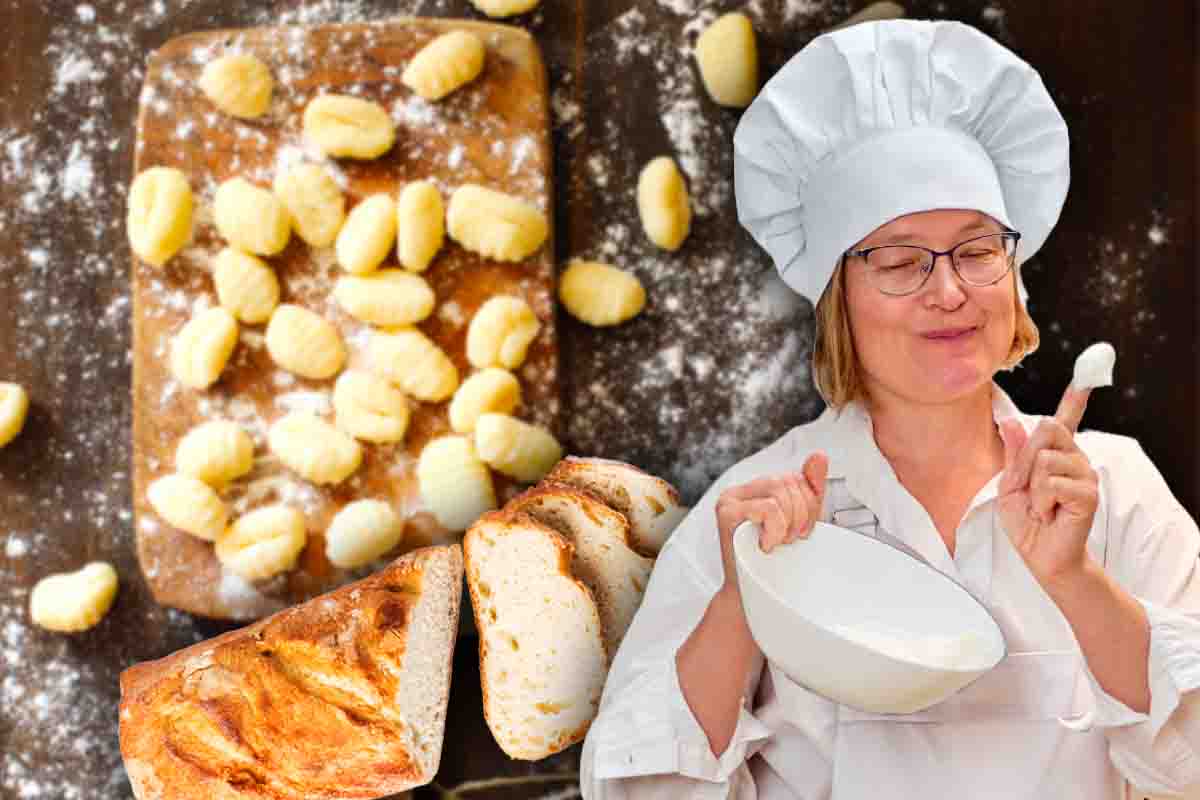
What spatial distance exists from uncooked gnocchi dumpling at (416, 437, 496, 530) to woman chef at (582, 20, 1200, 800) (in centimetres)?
25

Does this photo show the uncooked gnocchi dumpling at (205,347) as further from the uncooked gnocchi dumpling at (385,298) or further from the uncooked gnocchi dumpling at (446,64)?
the uncooked gnocchi dumpling at (446,64)

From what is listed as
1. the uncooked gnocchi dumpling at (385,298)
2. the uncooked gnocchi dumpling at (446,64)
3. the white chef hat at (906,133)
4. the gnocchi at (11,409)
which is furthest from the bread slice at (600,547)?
the gnocchi at (11,409)

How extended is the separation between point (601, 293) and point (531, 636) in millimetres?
398

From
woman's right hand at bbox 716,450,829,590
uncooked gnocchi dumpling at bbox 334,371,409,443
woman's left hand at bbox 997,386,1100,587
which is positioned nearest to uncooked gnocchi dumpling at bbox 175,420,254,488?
uncooked gnocchi dumpling at bbox 334,371,409,443

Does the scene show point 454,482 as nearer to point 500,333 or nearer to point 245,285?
point 500,333

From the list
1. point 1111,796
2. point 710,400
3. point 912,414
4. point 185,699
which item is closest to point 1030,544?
point 912,414

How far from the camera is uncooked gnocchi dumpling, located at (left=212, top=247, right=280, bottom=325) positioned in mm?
1167

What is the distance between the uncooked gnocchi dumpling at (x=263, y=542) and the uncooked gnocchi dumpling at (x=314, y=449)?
0.06 metres

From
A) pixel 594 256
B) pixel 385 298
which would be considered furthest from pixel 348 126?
pixel 594 256

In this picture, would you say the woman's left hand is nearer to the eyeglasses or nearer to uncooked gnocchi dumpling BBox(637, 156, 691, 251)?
the eyeglasses

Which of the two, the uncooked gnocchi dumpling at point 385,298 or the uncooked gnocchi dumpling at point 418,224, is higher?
the uncooked gnocchi dumpling at point 418,224

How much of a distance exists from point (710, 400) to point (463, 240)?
0.35 m

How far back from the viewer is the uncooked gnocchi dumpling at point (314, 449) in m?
1.17

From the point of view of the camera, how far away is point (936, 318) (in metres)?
0.92
